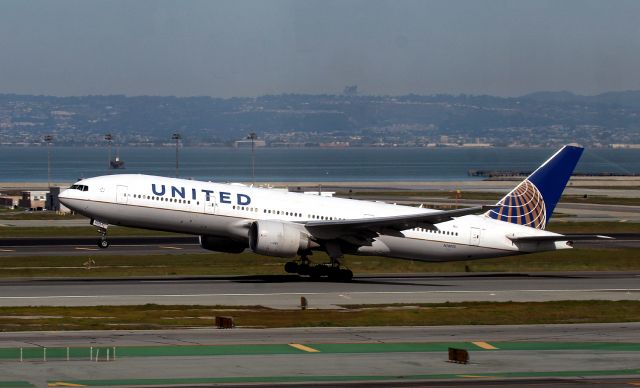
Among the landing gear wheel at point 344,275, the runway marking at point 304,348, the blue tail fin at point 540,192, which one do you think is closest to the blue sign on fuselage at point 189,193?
the landing gear wheel at point 344,275

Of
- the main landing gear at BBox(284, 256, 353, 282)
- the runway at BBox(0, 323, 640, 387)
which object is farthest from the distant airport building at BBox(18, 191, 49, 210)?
the runway at BBox(0, 323, 640, 387)

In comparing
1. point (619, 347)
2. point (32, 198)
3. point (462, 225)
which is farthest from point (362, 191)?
point (619, 347)

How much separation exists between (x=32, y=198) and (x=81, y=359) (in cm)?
9910

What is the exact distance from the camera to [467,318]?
126ft

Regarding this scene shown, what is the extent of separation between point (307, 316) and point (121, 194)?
15764mm

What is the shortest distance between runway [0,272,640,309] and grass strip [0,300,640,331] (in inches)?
84.5

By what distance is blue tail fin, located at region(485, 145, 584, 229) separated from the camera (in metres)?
55.9

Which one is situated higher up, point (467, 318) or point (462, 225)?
point (462, 225)

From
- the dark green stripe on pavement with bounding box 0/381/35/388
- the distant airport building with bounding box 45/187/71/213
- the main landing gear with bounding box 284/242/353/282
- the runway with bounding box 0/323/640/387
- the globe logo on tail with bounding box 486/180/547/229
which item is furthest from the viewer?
the distant airport building with bounding box 45/187/71/213

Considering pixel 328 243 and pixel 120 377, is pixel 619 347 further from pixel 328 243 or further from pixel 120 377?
pixel 328 243

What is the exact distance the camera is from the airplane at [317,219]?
5078cm

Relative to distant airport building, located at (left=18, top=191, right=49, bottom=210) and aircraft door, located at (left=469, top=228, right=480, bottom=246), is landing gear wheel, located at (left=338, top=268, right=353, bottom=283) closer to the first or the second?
aircraft door, located at (left=469, top=228, right=480, bottom=246)

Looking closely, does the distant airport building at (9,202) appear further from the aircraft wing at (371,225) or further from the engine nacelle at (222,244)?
the aircraft wing at (371,225)

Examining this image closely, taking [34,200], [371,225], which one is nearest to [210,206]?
[371,225]
